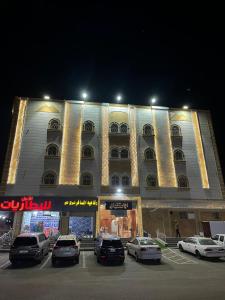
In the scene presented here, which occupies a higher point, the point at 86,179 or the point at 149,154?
the point at 149,154

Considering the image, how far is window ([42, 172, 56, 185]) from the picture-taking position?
25.0 m

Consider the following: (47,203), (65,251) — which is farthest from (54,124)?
(65,251)

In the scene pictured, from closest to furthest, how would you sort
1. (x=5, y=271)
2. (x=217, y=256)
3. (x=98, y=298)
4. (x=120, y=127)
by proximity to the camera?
(x=98, y=298), (x=5, y=271), (x=217, y=256), (x=120, y=127)

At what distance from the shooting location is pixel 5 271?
40.2ft

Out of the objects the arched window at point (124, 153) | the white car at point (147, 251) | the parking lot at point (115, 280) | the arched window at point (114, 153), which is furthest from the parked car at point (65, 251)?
the arched window at point (124, 153)

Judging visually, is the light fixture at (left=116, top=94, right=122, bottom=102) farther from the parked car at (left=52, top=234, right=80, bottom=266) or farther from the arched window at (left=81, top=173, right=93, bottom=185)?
the parked car at (left=52, top=234, right=80, bottom=266)

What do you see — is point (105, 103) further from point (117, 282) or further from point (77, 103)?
point (117, 282)

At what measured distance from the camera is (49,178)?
82.7 ft

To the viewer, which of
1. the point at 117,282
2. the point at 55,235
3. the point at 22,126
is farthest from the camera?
the point at 22,126

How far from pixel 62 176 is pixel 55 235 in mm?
6421

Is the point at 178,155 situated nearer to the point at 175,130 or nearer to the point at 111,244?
the point at 175,130

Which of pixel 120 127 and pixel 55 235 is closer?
pixel 55 235

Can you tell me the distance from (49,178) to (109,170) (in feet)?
23.2

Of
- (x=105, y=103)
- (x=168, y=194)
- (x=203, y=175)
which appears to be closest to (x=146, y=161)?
(x=168, y=194)
